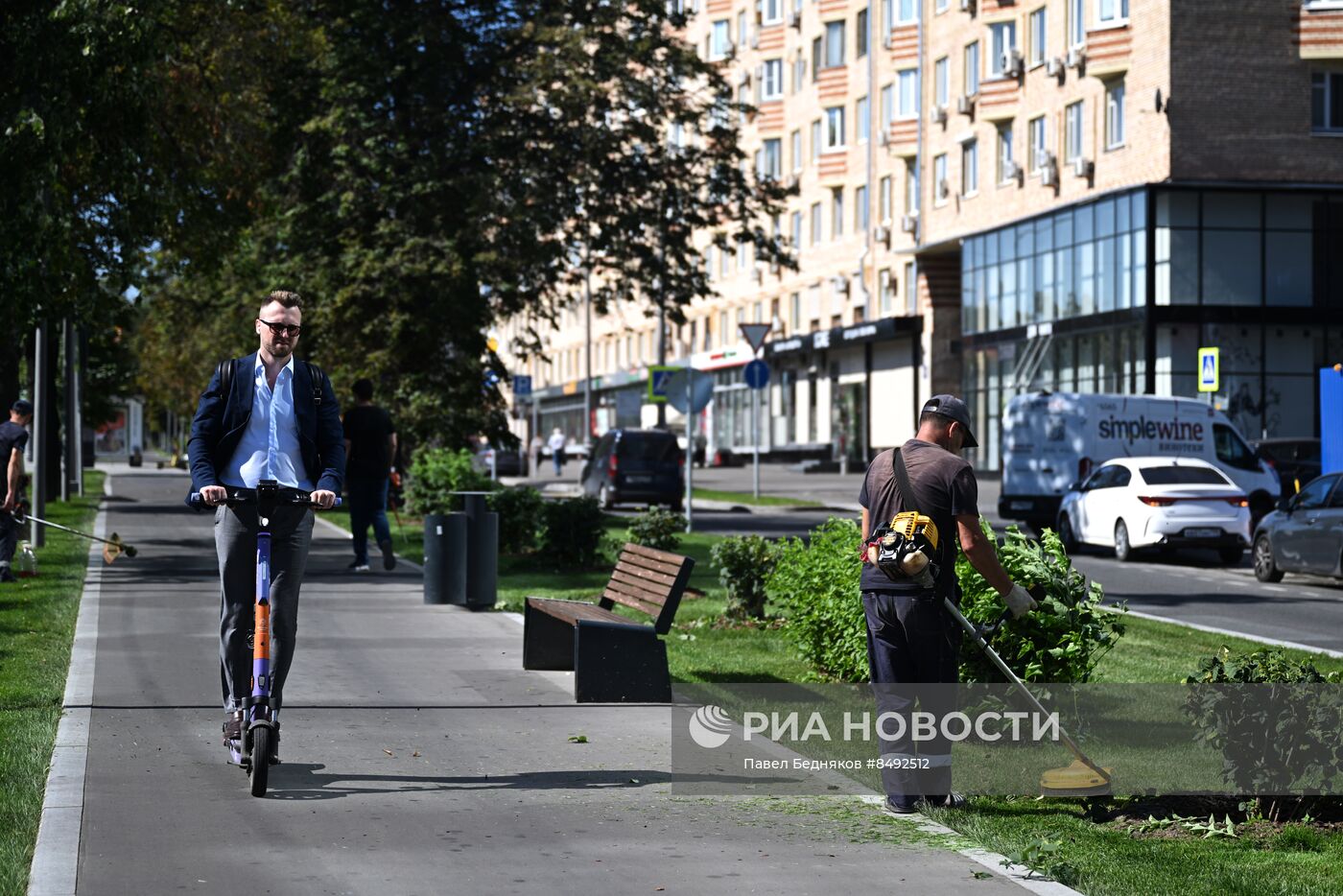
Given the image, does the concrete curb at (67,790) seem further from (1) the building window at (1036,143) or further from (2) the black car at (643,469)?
(1) the building window at (1036,143)

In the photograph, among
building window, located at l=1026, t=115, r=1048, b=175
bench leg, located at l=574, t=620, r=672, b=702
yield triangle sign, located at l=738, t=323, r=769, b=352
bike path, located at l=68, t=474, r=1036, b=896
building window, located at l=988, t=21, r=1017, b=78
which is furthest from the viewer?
building window, located at l=988, t=21, r=1017, b=78

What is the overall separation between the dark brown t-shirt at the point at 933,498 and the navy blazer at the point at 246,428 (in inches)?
85.4

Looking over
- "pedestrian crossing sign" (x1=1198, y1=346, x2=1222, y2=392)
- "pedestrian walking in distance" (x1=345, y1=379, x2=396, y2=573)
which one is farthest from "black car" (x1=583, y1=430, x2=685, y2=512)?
"pedestrian walking in distance" (x1=345, y1=379, x2=396, y2=573)

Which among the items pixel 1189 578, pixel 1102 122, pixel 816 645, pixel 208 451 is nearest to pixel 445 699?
pixel 816 645

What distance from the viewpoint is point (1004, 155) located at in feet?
170

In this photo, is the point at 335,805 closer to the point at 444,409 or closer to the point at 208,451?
the point at 208,451

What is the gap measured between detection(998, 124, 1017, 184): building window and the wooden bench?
4080 cm

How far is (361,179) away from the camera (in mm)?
30938

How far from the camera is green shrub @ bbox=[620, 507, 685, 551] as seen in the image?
17703mm

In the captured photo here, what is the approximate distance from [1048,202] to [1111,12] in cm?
577

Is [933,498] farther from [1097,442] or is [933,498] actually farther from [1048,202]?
[1048,202]

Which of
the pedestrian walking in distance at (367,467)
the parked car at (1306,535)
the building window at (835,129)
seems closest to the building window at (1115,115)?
the building window at (835,129)

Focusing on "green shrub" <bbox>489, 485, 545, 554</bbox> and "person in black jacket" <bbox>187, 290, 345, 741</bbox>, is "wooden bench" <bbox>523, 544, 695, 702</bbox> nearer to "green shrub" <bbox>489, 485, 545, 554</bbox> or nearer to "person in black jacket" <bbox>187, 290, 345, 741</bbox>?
"person in black jacket" <bbox>187, 290, 345, 741</bbox>

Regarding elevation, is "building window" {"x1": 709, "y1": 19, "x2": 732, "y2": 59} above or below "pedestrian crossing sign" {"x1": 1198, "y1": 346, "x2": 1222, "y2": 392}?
above
